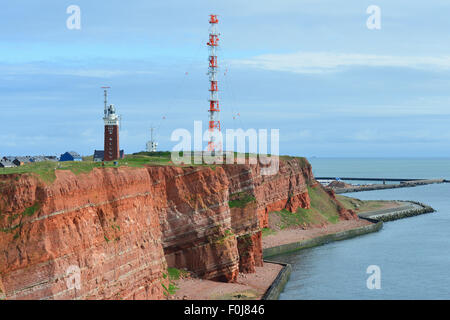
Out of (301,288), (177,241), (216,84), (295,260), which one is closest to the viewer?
(177,241)

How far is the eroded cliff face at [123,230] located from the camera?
4281cm

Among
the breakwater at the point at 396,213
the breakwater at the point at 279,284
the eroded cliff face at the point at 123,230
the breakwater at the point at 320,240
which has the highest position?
the eroded cliff face at the point at 123,230

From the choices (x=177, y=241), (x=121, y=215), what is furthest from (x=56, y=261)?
(x=177, y=241)

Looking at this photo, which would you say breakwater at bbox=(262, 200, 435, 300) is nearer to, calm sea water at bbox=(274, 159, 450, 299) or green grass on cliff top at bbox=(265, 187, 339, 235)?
calm sea water at bbox=(274, 159, 450, 299)

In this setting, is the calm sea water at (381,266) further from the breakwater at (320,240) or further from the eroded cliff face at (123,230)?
the eroded cliff face at (123,230)

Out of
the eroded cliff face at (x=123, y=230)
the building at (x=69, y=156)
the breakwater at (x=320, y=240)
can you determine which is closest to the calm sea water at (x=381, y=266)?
the breakwater at (x=320, y=240)

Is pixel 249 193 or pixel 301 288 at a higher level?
pixel 249 193

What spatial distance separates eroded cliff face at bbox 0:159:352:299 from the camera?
1686 inches

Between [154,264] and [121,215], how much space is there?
7421 mm

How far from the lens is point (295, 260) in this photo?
96.9m

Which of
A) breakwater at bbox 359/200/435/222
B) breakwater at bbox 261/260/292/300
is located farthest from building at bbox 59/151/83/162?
breakwater at bbox 359/200/435/222

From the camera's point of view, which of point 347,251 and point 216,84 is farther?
point 347,251

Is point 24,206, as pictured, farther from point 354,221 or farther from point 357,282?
point 354,221

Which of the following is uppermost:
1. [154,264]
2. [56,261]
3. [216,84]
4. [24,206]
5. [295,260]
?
[216,84]
